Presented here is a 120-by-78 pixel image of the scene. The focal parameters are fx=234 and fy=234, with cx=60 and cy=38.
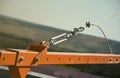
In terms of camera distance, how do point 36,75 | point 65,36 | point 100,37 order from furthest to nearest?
point 100,37, point 36,75, point 65,36

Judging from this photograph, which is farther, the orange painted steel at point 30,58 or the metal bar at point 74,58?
the metal bar at point 74,58

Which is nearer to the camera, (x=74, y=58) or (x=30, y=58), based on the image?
(x=30, y=58)

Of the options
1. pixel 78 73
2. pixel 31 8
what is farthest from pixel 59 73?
pixel 31 8

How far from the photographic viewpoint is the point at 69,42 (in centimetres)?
205

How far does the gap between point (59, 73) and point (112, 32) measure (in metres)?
0.59

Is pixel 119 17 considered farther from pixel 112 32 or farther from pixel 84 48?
pixel 84 48

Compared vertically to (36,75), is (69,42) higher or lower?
higher

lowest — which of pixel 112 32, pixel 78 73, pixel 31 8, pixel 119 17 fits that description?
pixel 78 73

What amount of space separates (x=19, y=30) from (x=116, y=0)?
35.3 inches

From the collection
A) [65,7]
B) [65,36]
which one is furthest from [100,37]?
[65,36]

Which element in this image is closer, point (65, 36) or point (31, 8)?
point (65, 36)

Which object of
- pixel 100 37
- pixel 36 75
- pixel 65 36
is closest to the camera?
pixel 65 36

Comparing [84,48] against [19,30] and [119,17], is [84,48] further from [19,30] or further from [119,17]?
[19,30]

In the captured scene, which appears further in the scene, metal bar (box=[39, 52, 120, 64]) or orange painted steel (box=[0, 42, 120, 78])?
metal bar (box=[39, 52, 120, 64])
